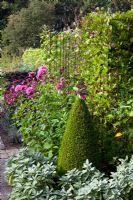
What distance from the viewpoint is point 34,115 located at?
566cm

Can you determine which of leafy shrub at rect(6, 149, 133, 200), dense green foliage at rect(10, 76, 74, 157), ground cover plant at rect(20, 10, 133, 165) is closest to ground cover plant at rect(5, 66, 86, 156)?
dense green foliage at rect(10, 76, 74, 157)

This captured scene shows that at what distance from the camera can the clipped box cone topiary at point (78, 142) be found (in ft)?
13.8

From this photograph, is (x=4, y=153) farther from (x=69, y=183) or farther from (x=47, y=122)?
(x=69, y=183)

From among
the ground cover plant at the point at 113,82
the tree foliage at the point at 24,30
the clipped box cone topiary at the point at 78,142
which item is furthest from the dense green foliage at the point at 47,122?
the tree foliage at the point at 24,30

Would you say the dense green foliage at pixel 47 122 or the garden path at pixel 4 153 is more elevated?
the dense green foliage at pixel 47 122

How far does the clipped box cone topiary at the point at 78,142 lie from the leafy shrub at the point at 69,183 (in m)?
0.09

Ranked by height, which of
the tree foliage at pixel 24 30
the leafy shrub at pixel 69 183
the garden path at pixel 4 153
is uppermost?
the leafy shrub at pixel 69 183

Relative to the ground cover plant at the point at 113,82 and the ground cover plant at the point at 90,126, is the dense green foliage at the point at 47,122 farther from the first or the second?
the ground cover plant at the point at 113,82

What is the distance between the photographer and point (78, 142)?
4.23 metres

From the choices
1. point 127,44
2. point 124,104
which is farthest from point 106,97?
point 127,44

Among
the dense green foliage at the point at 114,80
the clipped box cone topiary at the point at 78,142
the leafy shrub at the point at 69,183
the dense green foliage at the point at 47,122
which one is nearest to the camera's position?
the leafy shrub at the point at 69,183

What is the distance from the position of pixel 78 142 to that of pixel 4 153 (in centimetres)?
245

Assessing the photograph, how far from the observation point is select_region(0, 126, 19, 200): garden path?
4.62m

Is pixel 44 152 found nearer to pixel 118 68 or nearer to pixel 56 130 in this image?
pixel 56 130
